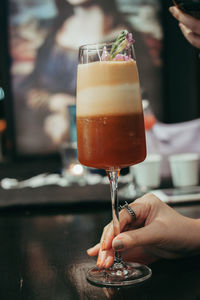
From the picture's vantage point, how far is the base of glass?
85 cm

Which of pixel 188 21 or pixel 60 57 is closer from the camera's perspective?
pixel 188 21

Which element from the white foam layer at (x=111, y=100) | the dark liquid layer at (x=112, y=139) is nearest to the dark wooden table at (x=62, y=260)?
the dark liquid layer at (x=112, y=139)

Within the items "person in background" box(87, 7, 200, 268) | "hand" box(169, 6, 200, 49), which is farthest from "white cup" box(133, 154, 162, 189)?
"person in background" box(87, 7, 200, 268)

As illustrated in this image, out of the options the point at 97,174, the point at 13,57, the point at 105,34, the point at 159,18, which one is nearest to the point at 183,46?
the point at 159,18

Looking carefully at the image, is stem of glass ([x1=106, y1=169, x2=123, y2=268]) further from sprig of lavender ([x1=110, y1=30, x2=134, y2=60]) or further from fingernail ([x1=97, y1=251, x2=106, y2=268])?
sprig of lavender ([x1=110, y1=30, x2=134, y2=60])

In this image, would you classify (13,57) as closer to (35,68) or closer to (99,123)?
(35,68)

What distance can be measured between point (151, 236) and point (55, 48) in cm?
408

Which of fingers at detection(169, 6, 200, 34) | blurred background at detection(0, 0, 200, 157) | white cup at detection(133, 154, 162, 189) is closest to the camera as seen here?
fingers at detection(169, 6, 200, 34)

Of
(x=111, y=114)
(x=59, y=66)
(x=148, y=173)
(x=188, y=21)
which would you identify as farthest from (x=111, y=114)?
(x=59, y=66)

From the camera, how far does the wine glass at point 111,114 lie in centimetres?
94

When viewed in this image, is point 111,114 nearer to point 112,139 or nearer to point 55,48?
point 112,139

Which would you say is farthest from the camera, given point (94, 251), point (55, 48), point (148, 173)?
point (55, 48)

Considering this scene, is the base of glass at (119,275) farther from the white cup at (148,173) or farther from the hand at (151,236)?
the white cup at (148,173)

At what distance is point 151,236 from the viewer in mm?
886
